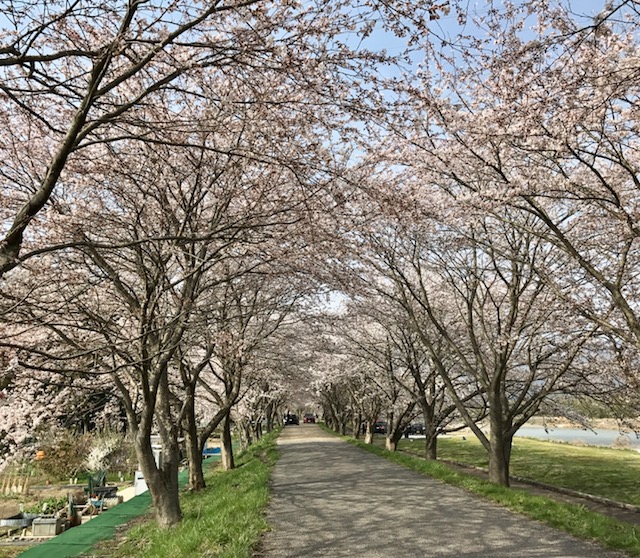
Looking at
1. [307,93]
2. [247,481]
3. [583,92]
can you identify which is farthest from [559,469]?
[307,93]

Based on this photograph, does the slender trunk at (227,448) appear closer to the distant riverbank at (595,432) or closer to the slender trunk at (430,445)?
the slender trunk at (430,445)

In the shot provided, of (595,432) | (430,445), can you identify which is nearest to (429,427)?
(430,445)

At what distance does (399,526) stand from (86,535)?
7881mm

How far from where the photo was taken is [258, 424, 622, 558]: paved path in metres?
6.19

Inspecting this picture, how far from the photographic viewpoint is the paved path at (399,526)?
619 centimetres

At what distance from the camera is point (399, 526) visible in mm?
7504

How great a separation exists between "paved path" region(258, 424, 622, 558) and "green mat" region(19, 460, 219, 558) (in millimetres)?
4072

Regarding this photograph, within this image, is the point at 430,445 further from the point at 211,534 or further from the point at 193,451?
the point at 211,534

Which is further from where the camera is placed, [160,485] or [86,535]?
[86,535]

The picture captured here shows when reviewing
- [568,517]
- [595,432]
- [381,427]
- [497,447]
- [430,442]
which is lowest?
[381,427]

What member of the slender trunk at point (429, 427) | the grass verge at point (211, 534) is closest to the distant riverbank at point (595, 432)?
the slender trunk at point (429, 427)

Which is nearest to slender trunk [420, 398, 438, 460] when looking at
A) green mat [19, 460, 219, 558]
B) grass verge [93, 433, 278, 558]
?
grass verge [93, 433, 278, 558]

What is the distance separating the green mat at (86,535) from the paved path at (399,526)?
407cm

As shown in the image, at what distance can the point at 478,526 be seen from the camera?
736 centimetres
